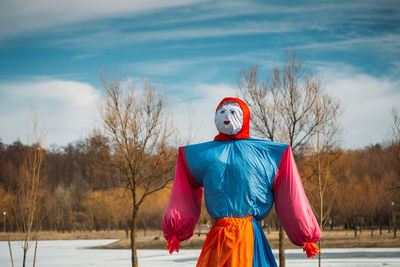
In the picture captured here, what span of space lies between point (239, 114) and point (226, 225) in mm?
959

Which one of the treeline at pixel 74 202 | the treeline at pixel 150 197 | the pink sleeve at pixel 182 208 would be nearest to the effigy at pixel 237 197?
the pink sleeve at pixel 182 208

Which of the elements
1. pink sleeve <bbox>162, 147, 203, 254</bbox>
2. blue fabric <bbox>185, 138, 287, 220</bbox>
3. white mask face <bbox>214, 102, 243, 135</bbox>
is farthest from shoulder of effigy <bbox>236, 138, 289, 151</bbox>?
pink sleeve <bbox>162, 147, 203, 254</bbox>

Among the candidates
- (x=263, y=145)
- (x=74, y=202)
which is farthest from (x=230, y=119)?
(x=74, y=202)

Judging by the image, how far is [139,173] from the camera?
11.9 metres

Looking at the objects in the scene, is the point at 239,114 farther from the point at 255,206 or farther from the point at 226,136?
the point at 255,206

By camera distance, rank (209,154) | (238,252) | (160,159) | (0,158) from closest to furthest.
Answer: (238,252) < (209,154) < (160,159) < (0,158)

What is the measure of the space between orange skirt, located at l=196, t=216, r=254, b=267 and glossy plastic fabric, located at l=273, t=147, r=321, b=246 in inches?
11.4

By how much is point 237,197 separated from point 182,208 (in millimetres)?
510

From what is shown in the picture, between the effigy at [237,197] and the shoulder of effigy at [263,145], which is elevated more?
the shoulder of effigy at [263,145]

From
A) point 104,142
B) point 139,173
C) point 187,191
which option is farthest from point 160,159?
point 187,191

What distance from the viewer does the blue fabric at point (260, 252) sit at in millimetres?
3443

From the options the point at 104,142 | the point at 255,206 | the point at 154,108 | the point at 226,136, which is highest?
the point at 154,108

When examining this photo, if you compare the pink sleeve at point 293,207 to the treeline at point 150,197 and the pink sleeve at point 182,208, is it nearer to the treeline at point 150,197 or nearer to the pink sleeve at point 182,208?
the pink sleeve at point 182,208

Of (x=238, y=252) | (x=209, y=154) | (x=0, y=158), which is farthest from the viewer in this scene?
(x=0, y=158)
